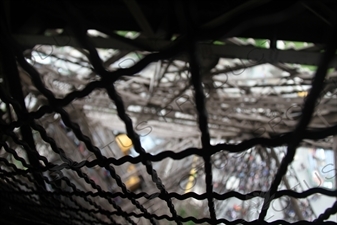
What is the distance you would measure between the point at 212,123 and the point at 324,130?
2250 mm

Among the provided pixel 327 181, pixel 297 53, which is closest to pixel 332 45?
pixel 327 181

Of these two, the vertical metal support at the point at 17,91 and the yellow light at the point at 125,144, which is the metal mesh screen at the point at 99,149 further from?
the yellow light at the point at 125,144

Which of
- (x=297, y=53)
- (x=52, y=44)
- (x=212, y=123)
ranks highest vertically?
(x=212, y=123)

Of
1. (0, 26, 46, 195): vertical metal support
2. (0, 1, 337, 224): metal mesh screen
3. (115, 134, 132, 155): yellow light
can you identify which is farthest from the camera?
(115, 134, 132, 155): yellow light

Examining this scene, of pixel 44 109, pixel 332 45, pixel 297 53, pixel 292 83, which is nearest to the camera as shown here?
pixel 332 45

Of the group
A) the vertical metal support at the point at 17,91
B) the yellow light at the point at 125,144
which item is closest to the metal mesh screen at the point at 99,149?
the vertical metal support at the point at 17,91

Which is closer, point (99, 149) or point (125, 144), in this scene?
point (99, 149)

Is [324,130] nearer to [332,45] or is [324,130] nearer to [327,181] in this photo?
[332,45]

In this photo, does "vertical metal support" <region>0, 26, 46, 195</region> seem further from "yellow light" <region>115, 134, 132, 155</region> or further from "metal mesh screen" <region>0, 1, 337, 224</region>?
"yellow light" <region>115, 134, 132, 155</region>

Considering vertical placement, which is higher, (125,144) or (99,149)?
(125,144)

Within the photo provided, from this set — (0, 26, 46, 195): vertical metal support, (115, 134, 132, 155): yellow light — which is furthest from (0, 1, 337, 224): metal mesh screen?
(115, 134, 132, 155): yellow light

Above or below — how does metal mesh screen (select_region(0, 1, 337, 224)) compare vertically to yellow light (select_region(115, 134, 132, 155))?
below

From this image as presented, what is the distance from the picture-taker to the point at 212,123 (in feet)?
9.00

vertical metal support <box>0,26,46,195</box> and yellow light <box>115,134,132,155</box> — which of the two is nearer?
vertical metal support <box>0,26,46,195</box>
